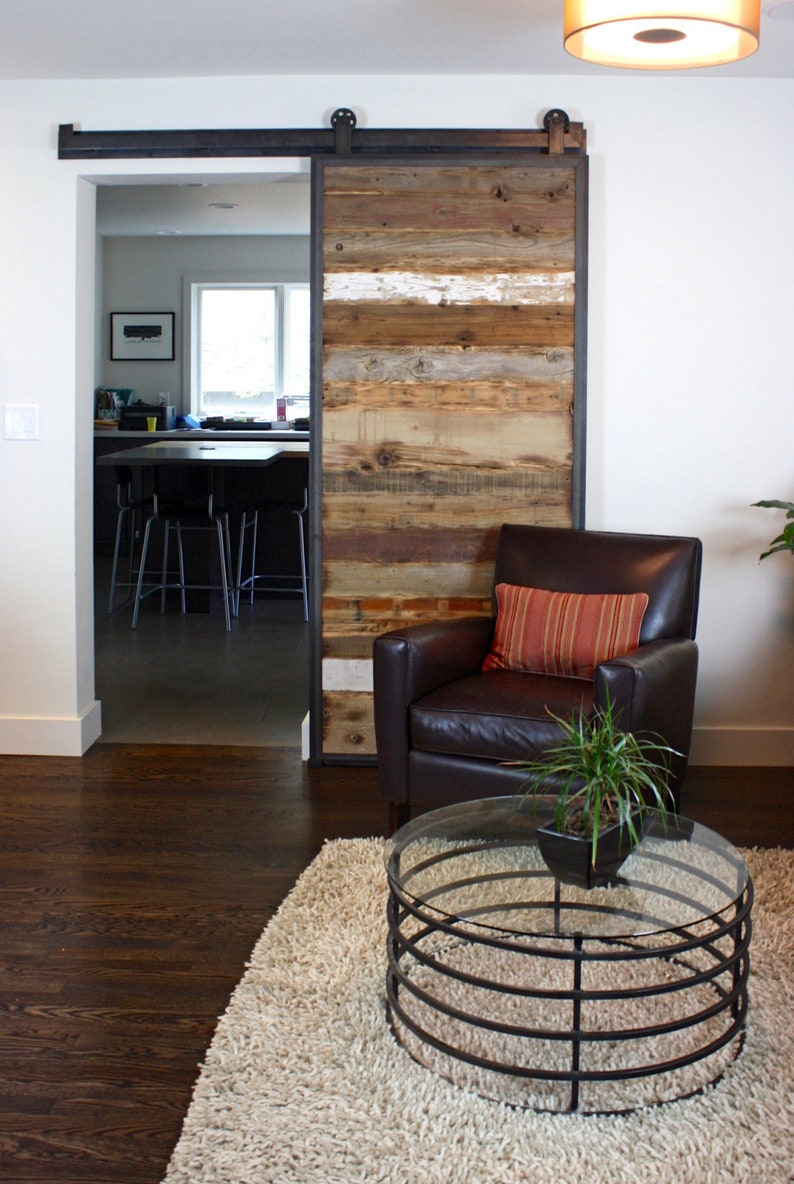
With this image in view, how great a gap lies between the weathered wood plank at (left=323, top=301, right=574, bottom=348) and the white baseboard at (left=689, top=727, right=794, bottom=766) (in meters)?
1.48

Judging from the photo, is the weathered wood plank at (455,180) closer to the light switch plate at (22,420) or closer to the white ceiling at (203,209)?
the light switch plate at (22,420)

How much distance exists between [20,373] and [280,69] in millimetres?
1370

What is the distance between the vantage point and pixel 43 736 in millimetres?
4281

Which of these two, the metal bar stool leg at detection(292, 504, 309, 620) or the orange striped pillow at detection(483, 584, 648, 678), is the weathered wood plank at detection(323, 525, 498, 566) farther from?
the metal bar stool leg at detection(292, 504, 309, 620)

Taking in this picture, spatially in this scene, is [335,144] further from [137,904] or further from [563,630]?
[137,904]

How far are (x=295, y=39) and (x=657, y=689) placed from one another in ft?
7.37

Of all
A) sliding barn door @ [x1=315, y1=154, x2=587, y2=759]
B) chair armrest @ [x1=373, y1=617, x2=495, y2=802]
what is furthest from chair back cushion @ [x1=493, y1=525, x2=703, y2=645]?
chair armrest @ [x1=373, y1=617, x2=495, y2=802]

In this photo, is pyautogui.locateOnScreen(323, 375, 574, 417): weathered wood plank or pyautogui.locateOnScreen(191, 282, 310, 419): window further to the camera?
pyautogui.locateOnScreen(191, 282, 310, 419): window

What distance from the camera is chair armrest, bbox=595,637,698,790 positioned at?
10.0 ft

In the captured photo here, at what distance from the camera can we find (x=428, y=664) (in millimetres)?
3383

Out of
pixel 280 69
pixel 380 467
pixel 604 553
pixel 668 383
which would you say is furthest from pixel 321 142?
pixel 604 553

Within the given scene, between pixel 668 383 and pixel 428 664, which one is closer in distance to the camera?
pixel 428 664

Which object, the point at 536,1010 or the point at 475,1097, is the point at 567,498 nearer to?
the point at 536,1010

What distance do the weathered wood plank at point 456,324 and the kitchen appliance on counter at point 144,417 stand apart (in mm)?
5884
